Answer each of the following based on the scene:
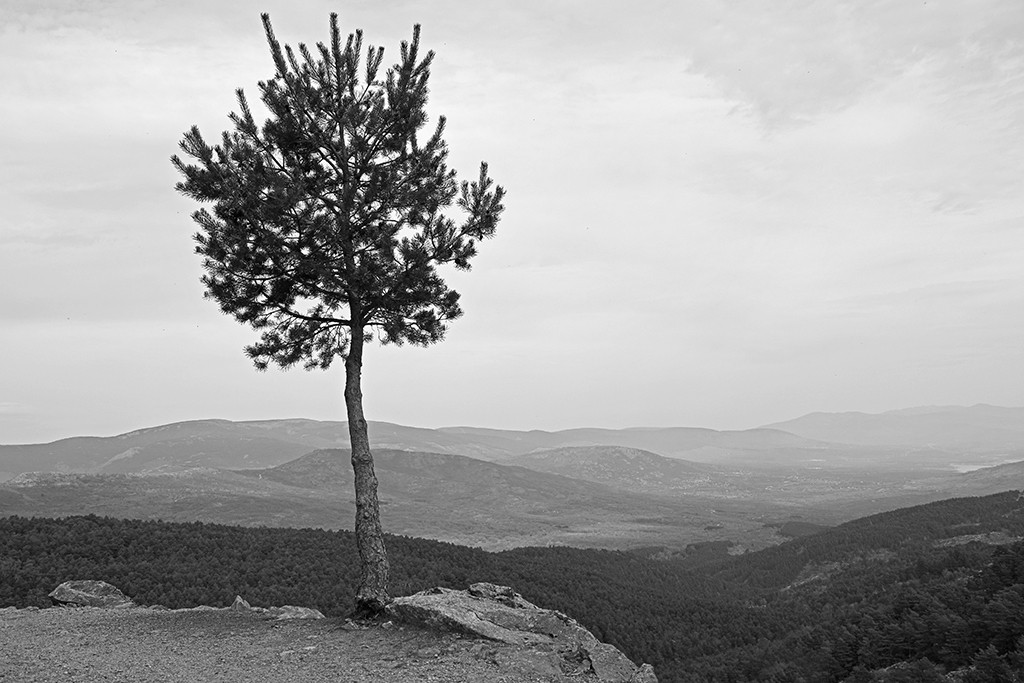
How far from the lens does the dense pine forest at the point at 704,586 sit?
12766mm

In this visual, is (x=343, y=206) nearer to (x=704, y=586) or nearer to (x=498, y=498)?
(x=704, y=586)

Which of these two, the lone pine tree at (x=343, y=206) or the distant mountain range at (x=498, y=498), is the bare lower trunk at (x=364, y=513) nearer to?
the lone pine tree at (x=343, y=206)

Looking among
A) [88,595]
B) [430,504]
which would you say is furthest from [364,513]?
[430,504]

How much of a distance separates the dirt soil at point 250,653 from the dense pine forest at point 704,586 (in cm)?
594

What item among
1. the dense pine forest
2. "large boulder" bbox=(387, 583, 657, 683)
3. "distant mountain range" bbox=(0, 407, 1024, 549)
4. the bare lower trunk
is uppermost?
the bare lower trunk

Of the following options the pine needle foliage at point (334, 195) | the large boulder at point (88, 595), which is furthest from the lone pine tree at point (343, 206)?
the large boulder at point (88, 595)

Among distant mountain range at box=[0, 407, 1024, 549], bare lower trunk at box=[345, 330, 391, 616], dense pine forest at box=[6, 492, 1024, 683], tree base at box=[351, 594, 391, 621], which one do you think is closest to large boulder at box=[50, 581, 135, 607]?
dense pine forest at box=[6, 492, 1024, 683]

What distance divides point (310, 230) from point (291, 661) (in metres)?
8.91

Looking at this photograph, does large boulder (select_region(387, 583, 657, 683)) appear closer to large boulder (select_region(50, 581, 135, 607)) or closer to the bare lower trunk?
the bare lower trunk

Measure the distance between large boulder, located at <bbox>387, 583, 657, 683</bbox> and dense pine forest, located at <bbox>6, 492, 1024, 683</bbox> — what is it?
16.3ft

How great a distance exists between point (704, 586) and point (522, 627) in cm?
3004

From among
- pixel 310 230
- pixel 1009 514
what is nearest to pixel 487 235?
pixel 310 230

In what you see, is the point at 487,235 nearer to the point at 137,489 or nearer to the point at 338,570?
the point at 338,570

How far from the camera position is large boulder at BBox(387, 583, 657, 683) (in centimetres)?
1158
